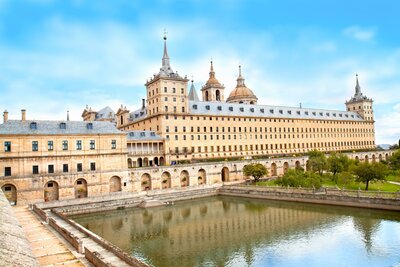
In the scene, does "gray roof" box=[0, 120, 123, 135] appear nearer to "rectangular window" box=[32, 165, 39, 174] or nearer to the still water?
"rectangular window" box=[32, 165, 39, 174]

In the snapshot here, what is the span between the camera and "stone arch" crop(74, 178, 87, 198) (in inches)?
1796

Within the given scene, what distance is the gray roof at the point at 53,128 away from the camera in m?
42.2

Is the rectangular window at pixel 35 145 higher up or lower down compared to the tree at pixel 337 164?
higher up

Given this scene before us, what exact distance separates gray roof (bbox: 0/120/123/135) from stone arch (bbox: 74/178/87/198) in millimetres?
6639

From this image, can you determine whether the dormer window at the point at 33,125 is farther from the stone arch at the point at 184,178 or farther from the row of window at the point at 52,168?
the stone arch at the point at 184,178

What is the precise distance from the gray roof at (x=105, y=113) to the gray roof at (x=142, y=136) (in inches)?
1068

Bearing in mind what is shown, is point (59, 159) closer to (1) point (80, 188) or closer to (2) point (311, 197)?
(1) point (80, 188)

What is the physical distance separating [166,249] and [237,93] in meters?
72.5

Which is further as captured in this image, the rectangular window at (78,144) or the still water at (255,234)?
the rectangular window at (78,144)

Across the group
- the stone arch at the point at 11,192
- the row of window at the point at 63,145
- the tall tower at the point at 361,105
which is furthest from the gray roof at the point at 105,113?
the tall tower at the point at 361,105

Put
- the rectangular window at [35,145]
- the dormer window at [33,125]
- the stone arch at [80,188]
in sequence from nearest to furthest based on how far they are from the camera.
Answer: the rectangular window at [35,145] → the dormer window at [33,125] → the stone arch at [80,188]

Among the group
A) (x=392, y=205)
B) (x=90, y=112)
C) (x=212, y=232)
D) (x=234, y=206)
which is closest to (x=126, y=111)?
(x=90, y=112)

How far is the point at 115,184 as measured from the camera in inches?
1909

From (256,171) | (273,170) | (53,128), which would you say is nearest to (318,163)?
(256,171)
